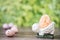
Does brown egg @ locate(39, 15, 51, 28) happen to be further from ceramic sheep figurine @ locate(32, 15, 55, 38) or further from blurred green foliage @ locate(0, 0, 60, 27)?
blurred green foliage @ locate(0, 0, 60, 27)

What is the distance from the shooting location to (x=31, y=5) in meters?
1.61

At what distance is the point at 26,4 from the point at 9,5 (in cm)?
16

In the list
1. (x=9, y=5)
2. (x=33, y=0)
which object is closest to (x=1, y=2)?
(x=9, y=5)

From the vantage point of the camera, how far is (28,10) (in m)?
1.61

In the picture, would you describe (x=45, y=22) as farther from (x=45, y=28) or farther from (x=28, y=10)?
(x=28, y=10)

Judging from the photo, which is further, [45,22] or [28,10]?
[28,10]

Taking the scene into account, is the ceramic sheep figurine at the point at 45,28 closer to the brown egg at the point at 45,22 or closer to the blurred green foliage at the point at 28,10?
the brown egg at the point at 45,22

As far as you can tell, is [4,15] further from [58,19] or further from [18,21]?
[58,19]

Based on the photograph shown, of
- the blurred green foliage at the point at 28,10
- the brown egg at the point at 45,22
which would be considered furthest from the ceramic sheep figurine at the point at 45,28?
the blurred green foliage at the point at 28,10

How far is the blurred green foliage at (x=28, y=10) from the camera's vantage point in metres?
1.60

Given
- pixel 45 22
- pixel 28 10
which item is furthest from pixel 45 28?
pixel 28 10

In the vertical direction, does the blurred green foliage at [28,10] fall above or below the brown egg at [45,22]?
above

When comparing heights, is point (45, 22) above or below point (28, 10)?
below

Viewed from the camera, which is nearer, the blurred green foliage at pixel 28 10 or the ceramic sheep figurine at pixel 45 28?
the ceramic sheep figurine at pixel 45 28
